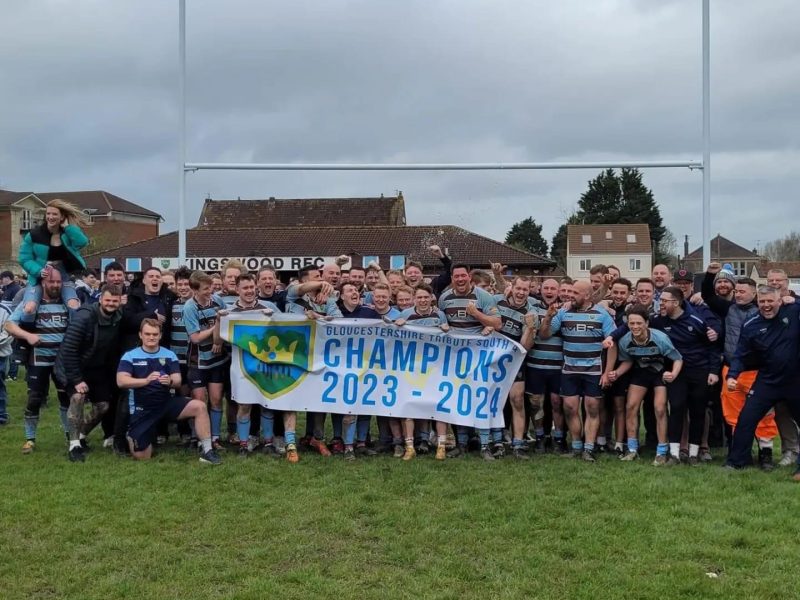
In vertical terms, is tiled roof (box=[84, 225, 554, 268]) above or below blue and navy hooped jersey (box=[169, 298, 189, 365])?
above

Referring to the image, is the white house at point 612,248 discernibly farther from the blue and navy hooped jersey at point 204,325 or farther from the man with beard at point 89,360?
the man with beard at point 89,360

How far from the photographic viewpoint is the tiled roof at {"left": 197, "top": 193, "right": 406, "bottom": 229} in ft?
187

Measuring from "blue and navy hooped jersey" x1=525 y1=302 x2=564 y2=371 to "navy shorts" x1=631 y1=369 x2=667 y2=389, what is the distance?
2.59ft

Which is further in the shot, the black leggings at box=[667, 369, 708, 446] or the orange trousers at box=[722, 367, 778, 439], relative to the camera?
the orange trousers at box=[722, 367, 778, 439]

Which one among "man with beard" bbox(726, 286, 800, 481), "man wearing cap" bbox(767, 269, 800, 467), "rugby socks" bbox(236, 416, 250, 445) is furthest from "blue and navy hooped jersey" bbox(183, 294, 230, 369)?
"man wearing cap" bbox(767, 269, 800, 467)

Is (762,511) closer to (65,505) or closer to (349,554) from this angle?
(349,554)

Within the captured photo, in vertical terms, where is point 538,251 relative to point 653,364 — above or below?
above

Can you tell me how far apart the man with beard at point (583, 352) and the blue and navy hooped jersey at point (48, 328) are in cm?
516

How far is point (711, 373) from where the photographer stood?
25.0 feet

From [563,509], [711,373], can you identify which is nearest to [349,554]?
[563,509]

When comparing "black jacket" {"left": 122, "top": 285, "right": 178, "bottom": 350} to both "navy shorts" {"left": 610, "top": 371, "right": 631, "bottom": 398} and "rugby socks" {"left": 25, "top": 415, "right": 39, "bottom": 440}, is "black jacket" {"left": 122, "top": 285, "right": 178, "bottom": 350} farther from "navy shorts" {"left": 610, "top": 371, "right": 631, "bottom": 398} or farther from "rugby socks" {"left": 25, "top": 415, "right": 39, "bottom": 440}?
"navy shorts" {"left": 610, "top": 371, "right": 631, "bottom": 398}

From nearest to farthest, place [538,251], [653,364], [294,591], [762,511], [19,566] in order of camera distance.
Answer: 1. [294,591]
2. [19,566]
3. [762,511]
4. [653,364]
5. [538,251]

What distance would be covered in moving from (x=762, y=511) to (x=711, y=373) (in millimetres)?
2073

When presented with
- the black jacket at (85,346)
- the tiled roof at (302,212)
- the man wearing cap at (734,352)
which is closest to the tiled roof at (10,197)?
the tiled roof at (302,212)
